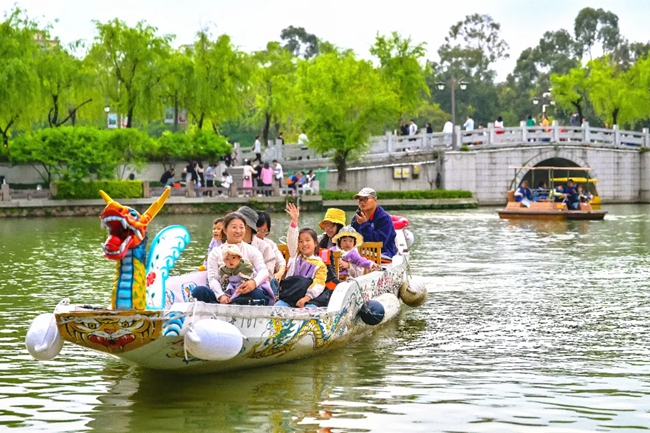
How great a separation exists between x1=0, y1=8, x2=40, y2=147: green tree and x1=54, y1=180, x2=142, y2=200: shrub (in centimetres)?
329

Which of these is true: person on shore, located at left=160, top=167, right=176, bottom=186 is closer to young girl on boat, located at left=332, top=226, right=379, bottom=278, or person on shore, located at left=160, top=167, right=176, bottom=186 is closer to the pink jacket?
the pink jacket

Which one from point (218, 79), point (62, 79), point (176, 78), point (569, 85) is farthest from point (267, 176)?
point (569, 85)

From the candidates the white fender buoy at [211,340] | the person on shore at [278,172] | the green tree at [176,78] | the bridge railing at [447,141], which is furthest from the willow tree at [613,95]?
the white fender buoy at [211,340]

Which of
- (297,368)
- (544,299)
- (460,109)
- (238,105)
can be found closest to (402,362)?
(297,368)

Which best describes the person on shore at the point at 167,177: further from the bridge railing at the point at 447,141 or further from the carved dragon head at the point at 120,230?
the carved dragon head at the point at 120,230

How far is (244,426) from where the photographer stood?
26.9ft

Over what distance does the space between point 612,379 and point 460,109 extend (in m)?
68.0

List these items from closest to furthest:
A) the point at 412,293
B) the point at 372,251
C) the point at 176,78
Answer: the point at 372,251 → the point at 412,293 → the point at 176,78

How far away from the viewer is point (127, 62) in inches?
1618

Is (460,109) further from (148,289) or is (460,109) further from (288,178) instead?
(148,289)

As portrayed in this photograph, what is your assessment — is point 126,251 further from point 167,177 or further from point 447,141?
point 447,141

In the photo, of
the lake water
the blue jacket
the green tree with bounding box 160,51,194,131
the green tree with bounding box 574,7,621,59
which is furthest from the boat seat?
the green tree with bounding box 574,7,621,59

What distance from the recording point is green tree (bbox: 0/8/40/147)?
37.2 m

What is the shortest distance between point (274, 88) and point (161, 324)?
141 feet
